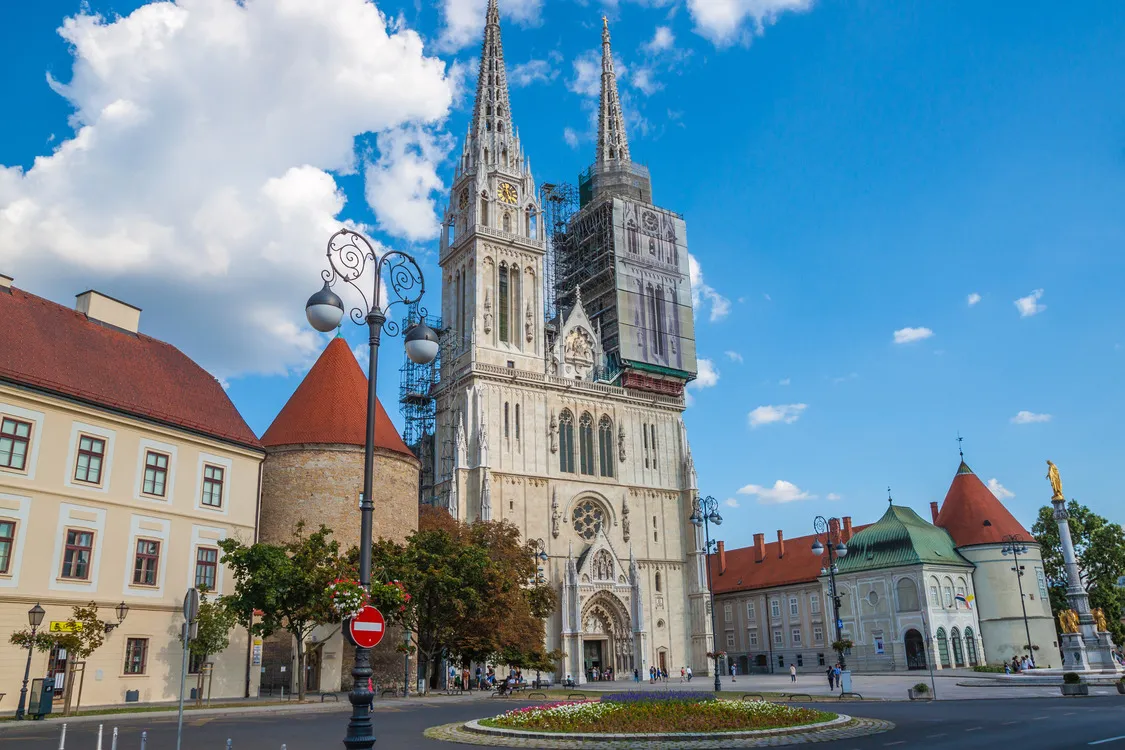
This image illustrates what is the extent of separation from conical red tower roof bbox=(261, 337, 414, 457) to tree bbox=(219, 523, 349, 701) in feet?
30.4

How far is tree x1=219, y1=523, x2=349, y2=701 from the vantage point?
27.5 metres

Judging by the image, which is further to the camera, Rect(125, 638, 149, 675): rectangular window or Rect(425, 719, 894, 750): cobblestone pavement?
Rect(125, 638, 149, 675): rectangular window

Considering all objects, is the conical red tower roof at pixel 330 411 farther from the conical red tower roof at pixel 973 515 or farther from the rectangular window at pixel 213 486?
the conical red tower roof at pixel 973 515

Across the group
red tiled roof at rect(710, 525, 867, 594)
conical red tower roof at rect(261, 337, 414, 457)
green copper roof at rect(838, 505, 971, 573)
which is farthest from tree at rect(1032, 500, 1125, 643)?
conical red tower roof at rect(261, 337, 414, 457)

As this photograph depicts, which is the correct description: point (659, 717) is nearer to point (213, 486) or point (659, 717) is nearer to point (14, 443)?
point (14, 443)

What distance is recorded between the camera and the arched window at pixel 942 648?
54406mm

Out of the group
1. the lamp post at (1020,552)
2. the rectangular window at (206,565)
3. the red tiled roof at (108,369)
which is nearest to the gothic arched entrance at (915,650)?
the lamp post at (1020,552)

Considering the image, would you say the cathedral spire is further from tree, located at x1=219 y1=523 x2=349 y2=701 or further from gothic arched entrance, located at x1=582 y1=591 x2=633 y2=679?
tree, located at x1=219 y1=523 x2=349 y2=701

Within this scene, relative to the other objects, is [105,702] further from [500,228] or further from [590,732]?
[500,228]

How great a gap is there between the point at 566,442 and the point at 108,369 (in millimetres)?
32778

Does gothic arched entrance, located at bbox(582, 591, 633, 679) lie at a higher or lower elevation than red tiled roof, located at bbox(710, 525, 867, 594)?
lower

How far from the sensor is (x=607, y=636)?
180 feet

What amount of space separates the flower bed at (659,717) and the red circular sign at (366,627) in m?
7.15

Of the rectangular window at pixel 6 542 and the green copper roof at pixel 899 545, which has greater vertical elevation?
the green copper roof at pixel 899 545
